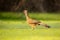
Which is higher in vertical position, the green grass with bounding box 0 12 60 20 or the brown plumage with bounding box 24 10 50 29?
the green grass with bounding box 0 12 60 20

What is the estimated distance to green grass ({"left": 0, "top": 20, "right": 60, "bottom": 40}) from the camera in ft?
7.27

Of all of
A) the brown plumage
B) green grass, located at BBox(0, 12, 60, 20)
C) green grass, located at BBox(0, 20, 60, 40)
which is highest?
green grass, located at BBox(0, 12, 60, 20)

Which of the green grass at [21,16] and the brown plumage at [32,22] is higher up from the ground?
the green grass at [21,16]

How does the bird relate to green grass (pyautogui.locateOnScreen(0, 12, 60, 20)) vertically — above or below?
below

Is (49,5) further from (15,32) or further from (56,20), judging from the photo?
(15,32)

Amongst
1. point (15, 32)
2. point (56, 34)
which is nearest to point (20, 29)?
point (15, 32)

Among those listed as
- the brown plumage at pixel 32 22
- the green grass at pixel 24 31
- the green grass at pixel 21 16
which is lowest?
the green grass at pixel 24 31

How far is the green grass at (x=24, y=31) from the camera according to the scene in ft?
7.27

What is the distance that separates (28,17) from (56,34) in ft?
1.12

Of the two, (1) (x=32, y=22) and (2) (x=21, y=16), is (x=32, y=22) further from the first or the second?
(2) (x=21, y=16)

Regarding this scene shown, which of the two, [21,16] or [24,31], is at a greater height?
[21,16]

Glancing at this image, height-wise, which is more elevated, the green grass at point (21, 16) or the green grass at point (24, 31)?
the green grass at point (21, 16)

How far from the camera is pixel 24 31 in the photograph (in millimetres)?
2229

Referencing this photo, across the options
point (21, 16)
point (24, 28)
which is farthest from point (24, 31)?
point (21, 16)
